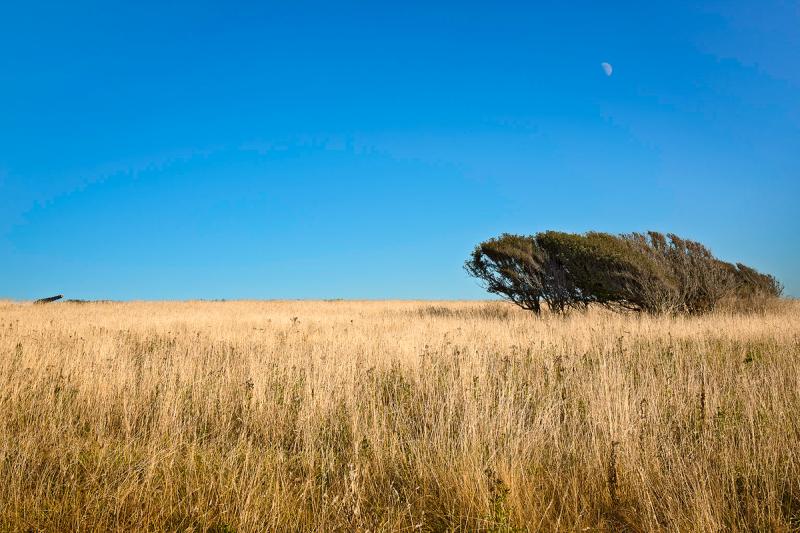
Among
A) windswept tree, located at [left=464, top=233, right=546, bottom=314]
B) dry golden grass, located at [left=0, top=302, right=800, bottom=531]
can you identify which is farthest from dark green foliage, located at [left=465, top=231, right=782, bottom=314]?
dry golden grass, located at [left=0, top=302, right=800, bottom=531]

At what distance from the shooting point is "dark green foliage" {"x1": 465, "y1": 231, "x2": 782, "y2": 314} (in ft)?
59.9

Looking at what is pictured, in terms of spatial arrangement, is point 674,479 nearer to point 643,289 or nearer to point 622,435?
point 622,435

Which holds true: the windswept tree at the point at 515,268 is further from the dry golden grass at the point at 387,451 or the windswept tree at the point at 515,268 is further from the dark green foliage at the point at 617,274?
the dry golden grass at the point at 387,451

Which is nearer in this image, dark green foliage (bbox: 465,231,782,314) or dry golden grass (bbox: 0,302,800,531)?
dry golden grass (bbox: 0,302,800,531)

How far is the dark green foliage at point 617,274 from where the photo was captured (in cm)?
1827

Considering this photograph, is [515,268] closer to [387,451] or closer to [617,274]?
[617,274]

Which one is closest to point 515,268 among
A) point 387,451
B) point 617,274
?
point 617,274

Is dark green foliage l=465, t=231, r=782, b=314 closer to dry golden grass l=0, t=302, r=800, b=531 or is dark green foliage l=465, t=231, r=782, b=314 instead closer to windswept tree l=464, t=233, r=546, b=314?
windswept tree l=464, t=233, r=546, b=314

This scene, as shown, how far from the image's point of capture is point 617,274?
1862cm

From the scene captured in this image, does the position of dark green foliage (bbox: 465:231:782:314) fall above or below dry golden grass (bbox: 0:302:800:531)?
above

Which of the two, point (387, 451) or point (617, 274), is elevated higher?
point (617, 274)

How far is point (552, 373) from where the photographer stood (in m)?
6.81

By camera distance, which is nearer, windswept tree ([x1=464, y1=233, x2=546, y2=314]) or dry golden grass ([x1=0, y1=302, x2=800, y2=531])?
dry golden grass ([x1=0, y1=302, x2=800, y2=531])

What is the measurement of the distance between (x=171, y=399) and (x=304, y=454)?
233 centimetres
